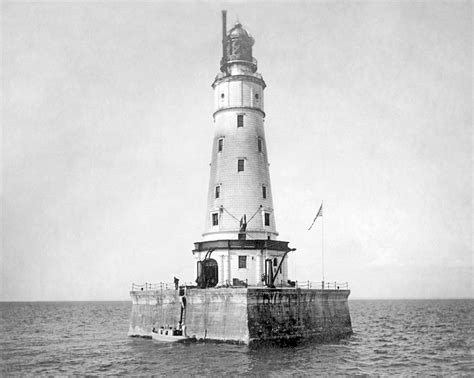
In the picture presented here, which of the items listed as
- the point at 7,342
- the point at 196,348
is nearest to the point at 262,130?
the point at 196,348

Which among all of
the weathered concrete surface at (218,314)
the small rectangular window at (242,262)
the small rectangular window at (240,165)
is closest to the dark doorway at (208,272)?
the small rectangular window at (242,262)

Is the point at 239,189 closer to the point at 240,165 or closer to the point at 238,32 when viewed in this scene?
the point at 240,165

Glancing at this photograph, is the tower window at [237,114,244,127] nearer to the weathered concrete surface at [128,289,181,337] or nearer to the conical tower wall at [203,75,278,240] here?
the conical tower wall at [203,75,278,240]

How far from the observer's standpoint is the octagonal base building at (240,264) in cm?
3819

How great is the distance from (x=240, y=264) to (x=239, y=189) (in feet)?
20.1

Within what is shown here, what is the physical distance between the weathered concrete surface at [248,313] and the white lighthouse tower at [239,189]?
3.01 meters

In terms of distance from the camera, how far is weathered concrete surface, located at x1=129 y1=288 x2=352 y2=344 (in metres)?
37.2

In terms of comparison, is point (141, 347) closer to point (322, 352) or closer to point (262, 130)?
point (322, 352)

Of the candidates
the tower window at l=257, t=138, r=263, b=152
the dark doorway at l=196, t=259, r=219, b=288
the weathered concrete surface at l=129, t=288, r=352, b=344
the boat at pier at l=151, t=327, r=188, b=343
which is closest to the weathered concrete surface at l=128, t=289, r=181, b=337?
the weathered concrete surface at l=129, t=288, r=352, b=344

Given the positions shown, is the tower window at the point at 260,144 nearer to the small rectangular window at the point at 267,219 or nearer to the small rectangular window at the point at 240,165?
the small rectangular window at the point at 240,165

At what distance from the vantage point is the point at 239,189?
150ft

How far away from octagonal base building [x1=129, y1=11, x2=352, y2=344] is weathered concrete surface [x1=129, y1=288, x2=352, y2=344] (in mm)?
67

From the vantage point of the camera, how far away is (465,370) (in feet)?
109

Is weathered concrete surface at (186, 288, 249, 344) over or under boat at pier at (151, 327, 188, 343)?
over
